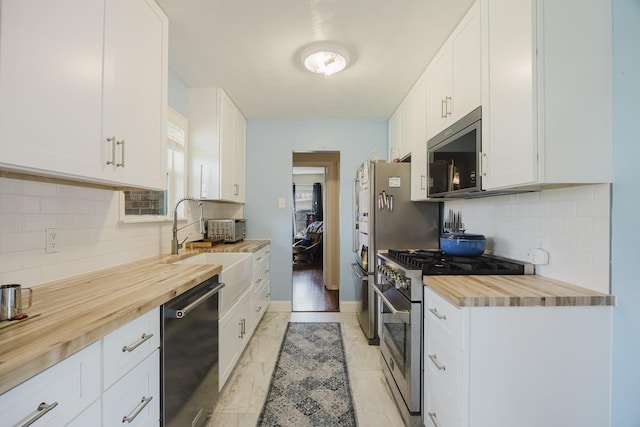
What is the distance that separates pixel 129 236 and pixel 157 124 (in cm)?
75

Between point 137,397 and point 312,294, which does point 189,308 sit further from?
point 312,294

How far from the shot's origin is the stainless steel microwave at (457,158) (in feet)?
5.29

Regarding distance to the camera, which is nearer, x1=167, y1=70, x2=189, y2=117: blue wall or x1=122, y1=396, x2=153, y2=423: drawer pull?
x1=122, y1=396, x2=153, y2=423: drawer pull

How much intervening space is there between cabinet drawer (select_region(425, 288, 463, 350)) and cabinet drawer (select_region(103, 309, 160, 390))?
1231mm

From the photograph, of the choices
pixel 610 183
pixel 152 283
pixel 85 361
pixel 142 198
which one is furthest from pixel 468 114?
pixel 142 198

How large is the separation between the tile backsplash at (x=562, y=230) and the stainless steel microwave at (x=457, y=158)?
31 cm

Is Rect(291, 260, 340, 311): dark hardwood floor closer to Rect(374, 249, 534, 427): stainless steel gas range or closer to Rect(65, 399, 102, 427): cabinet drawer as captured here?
Rect(374, 249, 534, 427): stainless steel gas range

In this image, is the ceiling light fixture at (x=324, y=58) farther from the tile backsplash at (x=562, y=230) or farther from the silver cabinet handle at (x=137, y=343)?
the silver cabinet handle at (x=137, y=343)

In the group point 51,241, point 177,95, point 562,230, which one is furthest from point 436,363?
point 177,95

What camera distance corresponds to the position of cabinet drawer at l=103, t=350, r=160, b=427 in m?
0.92

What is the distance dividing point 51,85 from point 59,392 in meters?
0.96

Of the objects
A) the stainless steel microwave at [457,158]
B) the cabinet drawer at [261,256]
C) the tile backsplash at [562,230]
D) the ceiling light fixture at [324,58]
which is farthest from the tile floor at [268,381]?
the ceiling light fixture at [324,58]

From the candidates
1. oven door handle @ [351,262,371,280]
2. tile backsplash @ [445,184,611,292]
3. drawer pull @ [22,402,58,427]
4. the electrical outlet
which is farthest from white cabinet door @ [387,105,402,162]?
drawer pull @ [22,402,58,427]

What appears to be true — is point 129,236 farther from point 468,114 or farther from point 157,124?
point 468,114
